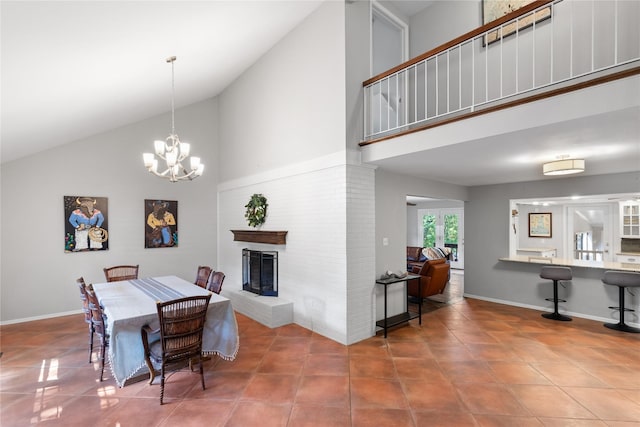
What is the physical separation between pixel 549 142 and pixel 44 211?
7.29 metres

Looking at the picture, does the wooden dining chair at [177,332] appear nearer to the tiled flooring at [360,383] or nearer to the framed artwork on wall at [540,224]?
the tiled flooring at [360,383]

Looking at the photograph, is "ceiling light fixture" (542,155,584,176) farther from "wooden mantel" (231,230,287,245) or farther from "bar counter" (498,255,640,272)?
"wooden mantel" (231,230,287,245)

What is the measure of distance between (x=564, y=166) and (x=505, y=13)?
8.75 feet

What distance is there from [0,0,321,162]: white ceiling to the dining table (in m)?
2.23

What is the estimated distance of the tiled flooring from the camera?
2.44 m

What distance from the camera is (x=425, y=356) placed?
353 cm

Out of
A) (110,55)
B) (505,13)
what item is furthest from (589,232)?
(110,55)

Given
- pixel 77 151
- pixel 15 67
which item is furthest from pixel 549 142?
pixel 77 151

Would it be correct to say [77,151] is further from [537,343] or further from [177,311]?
[537,343]

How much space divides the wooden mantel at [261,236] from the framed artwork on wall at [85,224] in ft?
7.60

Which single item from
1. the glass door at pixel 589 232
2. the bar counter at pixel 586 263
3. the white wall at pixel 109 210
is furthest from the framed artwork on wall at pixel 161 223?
the glass door at pixel 589 232

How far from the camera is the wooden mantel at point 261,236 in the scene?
4910 mm

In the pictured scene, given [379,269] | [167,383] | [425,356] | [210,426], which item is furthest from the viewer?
[379,269]

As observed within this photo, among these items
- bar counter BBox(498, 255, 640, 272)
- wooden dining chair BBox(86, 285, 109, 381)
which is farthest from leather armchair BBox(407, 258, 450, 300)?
wooden dining chair BBox(86, 285, 109, 381)
